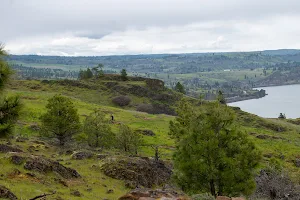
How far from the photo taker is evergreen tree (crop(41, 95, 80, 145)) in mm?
43309

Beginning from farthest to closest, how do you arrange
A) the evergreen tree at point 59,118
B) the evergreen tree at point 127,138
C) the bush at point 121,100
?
1. the bush at point 121,100
2. the evergreen tree at point 127,138
3. the evergreen tree at point 59,118

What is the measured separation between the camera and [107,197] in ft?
86.4

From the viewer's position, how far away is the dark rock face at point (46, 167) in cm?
2702

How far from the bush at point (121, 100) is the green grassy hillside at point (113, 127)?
1.63 meters

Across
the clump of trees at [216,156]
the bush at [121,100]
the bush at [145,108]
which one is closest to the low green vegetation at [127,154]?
the clump of trees at [216,156]

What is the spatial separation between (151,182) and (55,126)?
1633 cm

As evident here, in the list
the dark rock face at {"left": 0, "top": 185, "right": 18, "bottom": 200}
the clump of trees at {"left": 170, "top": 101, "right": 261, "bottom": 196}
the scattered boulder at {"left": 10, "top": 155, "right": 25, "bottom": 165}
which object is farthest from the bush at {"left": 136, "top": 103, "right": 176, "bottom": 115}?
the dark rock face at {"left": 0, "top": 185, "right": 18, "bottom": 200}

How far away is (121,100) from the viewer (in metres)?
108

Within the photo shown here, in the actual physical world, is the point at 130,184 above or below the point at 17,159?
below

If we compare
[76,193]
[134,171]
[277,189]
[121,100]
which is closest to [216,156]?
[277,189]

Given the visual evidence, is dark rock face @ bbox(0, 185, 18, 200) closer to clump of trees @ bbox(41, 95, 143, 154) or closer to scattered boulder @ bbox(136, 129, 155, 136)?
clump of trees @ bbox(41, 95, 143, 154)

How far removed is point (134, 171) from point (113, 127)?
3031cm

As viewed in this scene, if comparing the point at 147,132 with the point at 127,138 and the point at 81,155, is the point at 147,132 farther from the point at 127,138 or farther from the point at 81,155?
the point at 81,155

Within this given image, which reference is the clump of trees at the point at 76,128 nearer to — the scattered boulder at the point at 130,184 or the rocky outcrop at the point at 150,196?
the scattered boulder at the point at 130,184
